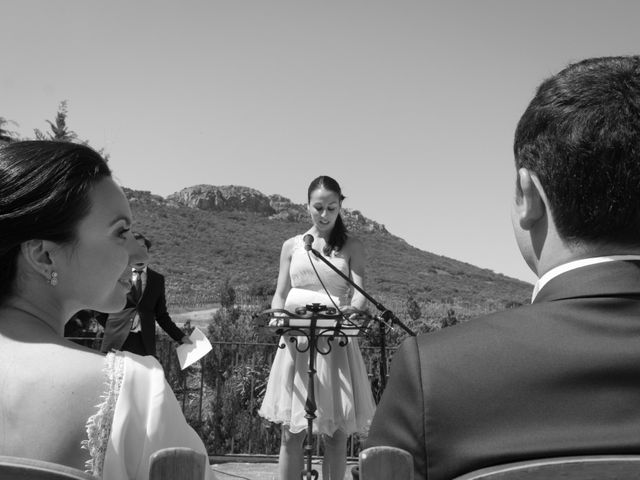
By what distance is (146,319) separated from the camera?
593cm

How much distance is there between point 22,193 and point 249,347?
7.36m

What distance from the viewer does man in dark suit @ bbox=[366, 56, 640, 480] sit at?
1.05 metres

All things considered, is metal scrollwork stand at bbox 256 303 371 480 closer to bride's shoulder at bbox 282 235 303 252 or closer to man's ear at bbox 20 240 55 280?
bride's shoulder at bbox 282 235 303 252

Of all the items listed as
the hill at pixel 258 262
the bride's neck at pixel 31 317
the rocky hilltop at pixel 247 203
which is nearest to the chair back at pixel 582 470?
the bride's neck at pixel 31 317

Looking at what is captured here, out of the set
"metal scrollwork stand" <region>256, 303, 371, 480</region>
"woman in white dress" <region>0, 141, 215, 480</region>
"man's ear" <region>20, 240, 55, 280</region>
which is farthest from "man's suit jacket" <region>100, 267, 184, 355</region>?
"man's ear" <region>20, 240, 55, 280</region>

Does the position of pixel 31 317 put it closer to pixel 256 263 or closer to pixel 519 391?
pixel 519 391

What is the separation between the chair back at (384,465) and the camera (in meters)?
0.89

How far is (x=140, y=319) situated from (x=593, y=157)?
203 inches

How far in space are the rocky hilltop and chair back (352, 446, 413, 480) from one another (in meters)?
82.5

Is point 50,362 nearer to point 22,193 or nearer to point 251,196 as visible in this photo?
point 22,193

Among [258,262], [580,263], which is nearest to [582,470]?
[580,263]

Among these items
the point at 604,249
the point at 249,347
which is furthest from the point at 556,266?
the point at 249,347

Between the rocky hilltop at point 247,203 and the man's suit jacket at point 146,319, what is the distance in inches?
3041

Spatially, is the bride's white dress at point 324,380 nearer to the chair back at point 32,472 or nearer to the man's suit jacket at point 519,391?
the man's suit jacket at point 519,391
